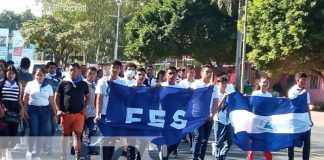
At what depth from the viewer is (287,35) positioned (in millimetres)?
30703

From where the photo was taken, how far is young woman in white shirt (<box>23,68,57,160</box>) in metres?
10.5

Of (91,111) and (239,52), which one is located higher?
(239,52)

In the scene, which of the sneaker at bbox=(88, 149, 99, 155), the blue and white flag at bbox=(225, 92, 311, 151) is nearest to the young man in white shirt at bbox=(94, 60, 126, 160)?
the blue and white flag at bbox=(225, 92, 311, 151)

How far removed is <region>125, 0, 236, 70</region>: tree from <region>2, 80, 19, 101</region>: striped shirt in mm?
34791

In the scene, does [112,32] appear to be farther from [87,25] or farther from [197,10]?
[197,10]

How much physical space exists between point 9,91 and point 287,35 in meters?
22.8

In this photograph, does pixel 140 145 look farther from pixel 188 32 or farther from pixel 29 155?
pixel 188 32

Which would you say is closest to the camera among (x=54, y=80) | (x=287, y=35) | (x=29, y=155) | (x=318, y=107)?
(x=29, y=155)

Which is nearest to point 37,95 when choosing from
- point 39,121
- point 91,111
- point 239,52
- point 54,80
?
point 39,121

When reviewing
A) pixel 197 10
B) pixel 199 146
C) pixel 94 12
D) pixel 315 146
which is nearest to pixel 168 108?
pixel 199 146

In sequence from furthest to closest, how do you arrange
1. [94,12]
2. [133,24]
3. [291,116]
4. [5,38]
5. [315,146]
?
[94,12]
[133,24]
[5,38]
[315,146]
[291,116]

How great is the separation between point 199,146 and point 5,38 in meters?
32.3

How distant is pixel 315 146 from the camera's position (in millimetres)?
15219

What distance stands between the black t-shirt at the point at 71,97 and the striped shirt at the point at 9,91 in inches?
28.0
